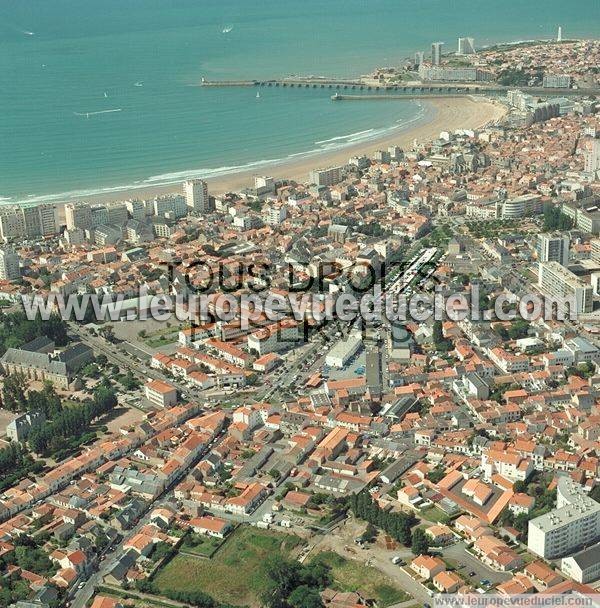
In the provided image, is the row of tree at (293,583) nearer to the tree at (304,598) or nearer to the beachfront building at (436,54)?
the tree at (304,598)

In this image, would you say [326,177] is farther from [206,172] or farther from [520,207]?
[520,207]

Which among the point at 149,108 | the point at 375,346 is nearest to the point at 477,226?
the point at 375,346

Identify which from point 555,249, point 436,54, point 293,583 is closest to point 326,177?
point 555,249

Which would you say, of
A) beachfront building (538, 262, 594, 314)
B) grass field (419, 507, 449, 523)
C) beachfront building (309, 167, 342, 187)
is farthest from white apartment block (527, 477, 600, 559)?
beachfront building (309, 167, 342, 187)

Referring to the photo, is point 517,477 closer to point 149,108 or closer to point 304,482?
point 304,482

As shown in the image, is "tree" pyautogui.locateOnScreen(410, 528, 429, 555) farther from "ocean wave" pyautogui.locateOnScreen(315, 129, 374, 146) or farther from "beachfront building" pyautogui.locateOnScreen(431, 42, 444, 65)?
"beachfront building" pyautogui.locateOnScreen(431, 42, 444, 65)

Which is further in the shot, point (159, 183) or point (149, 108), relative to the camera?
point (149, 108)
